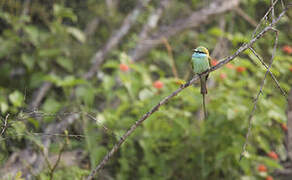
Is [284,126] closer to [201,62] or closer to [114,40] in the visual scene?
[201,62]

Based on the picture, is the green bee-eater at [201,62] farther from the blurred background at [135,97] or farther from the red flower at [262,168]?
the red flower at [262,168]

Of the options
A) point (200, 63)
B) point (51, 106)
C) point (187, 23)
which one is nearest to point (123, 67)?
point (51, 106)

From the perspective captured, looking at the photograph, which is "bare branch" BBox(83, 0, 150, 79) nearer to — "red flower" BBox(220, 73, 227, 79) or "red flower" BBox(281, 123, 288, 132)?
"red flower" BBox(220, 73, 227, 79)

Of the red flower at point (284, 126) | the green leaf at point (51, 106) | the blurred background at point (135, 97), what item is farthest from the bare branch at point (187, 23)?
the red flower at point (284, 126)

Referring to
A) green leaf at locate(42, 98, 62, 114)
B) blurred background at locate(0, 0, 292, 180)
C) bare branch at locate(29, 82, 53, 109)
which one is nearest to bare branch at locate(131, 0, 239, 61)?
blurred background at locate(0, 0, 292, 180)

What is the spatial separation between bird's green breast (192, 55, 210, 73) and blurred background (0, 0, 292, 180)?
0.58 metres

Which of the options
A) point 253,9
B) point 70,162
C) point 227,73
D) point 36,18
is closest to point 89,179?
point 70,162

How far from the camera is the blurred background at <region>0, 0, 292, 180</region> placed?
309 cm

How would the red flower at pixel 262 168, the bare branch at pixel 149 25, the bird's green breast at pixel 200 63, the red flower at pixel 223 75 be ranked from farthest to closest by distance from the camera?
the bare branch at pixel 149 25, the red flower at pixel 223 75, the red flower at pixel 262 168, the bird's green breast at pixel 200 63

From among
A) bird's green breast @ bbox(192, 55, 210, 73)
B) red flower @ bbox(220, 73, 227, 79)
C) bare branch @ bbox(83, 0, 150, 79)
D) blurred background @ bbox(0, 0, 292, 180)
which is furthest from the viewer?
bare branch @ bbox(83, 0, 150, 79)

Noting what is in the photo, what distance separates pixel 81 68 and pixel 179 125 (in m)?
1.93

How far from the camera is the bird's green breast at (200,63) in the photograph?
83.6 inches

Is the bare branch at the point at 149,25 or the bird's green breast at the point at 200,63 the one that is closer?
the bird's green breast at the point at 200,63

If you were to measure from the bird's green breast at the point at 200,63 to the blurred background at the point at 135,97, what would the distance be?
584 millimetres
